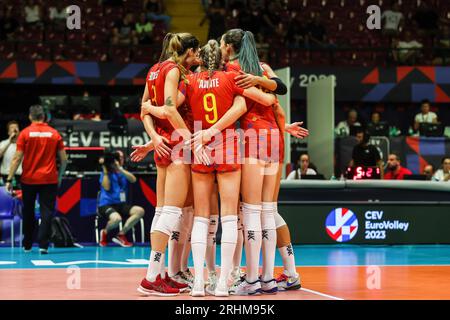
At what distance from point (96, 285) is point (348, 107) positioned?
45.8 ft

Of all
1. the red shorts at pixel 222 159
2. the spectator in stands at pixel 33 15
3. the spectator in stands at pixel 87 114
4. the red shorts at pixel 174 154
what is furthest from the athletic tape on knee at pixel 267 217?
the spectator in stands at pixel 33 15

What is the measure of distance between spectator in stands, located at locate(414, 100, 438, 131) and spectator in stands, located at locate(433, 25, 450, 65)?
5.14 ft

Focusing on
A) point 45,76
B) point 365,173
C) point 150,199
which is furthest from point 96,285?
point 45,76

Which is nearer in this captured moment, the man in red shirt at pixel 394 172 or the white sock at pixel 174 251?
the white sock at pixel 174 251

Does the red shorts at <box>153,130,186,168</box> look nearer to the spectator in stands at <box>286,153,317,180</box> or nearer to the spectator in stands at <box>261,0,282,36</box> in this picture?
the spectator in stands at <box>286,153,317,180</box>

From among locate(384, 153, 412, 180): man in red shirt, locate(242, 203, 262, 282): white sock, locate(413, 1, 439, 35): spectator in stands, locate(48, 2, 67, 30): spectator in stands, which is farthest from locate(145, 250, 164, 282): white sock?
locate(413, 1, 439, 35): spectator in stands

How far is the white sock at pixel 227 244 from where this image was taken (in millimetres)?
6605

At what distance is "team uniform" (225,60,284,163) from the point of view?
684 cm

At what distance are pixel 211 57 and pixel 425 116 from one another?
42.0 ft

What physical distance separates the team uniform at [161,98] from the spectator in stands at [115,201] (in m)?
6.03

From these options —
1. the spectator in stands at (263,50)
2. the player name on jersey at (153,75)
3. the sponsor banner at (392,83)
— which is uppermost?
the spectator in stands at (263,50)

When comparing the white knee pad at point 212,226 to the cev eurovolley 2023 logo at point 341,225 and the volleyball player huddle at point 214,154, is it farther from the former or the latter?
the cev eurovolley 2023 logo at point 341,225

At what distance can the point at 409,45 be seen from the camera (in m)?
20.2

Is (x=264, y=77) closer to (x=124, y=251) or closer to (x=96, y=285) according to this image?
(x=96, y=285)
